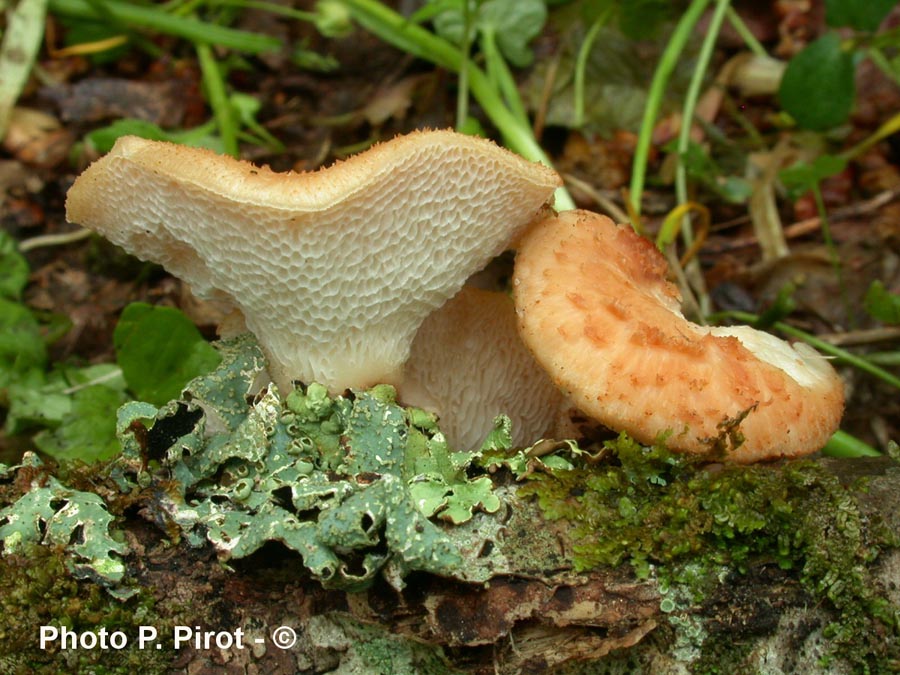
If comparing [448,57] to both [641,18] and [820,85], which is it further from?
[820,85]

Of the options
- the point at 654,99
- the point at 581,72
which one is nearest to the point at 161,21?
the point at 581,72

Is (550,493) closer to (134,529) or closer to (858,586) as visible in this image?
(858,586)

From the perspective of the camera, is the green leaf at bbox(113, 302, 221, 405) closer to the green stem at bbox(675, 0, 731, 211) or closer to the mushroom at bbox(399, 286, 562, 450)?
the mushroom at bbox(399, 286, 562, 450)

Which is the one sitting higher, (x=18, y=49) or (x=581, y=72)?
(x=581, y=72)

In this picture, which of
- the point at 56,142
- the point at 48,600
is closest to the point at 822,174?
the point at 48,600

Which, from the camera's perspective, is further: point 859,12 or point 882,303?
point 859,12

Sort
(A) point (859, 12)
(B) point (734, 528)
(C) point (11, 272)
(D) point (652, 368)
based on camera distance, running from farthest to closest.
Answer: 1. (C) point (11, 272)
2. (A) point (859, 12)
3. (D) point (652, 368)
4. (B) point (734, 528)
